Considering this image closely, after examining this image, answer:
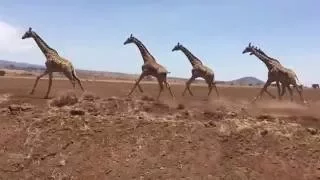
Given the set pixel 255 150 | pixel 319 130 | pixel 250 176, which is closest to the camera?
pixel 250 176

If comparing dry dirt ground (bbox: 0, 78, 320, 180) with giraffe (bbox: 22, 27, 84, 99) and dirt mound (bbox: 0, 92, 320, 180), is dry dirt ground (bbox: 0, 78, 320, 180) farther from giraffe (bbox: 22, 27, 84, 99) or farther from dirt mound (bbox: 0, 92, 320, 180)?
giraffe (bbox: 22, 27, 84, 99)

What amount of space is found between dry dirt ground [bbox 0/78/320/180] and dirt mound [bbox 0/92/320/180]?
26 millimetres

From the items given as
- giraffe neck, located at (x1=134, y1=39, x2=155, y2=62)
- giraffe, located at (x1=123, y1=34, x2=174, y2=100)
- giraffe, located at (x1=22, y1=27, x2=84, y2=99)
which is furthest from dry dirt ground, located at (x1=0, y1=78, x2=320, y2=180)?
giraffe neck, located at (x1=134, y1=39, x2=155, y2=62)

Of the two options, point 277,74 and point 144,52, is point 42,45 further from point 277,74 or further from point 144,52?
point 277,74

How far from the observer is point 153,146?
16.5 metres

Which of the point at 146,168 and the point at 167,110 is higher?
the point at 167,110

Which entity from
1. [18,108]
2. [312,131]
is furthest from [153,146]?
[18,108]

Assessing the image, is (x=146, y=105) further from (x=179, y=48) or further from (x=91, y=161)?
(x=179, y=48)

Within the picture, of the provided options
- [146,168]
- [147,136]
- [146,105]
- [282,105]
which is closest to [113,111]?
[146,105]

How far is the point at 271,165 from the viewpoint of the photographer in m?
15.5

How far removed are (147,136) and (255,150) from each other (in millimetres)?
3131

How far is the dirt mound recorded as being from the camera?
15.5 metres

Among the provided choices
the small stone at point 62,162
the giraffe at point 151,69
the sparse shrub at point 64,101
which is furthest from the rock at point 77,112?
the giraffe at point 151,69

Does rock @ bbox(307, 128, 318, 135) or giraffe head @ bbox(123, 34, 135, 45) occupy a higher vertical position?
giraffe head @ bbox(123, 34, 135, 45)
